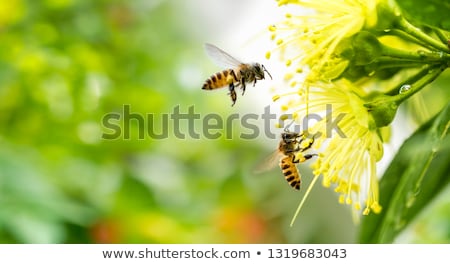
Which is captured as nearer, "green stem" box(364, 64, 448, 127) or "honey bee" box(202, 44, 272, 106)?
"green stem" box(364, 64, 448, 127)

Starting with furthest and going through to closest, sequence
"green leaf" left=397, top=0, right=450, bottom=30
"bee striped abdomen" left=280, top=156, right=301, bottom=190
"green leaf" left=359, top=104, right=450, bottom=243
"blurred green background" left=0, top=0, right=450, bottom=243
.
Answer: "blurred green background" left=0, top=0, right=450, bottom=243, "bee striped abdomen" left=280, top=156, right=301, bottom=190, "green leaf" left=359, top=104, right=450, bottom=243, "green leaf" left=397, top=0, right=450, bottom=30

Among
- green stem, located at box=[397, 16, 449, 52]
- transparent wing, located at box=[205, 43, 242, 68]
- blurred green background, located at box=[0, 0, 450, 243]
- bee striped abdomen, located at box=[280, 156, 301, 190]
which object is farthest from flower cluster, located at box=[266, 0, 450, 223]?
blurred green background, located at box=[0, 0, 450, 243]

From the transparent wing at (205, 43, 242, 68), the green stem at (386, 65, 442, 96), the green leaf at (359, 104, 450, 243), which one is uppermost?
the transparent wing at (205, 43, 242, 68)

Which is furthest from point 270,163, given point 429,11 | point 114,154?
point 114,154

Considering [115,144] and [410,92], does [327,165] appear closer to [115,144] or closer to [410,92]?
[410,92]

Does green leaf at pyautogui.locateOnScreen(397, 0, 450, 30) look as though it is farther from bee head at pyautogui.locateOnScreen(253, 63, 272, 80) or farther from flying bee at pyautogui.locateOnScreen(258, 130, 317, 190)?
bee head at pyautogui.locateOnScreen(253, 63, 272, 80)

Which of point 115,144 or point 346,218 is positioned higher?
point 115,144
